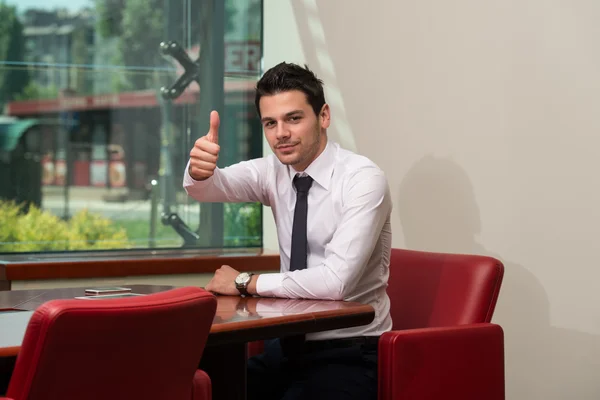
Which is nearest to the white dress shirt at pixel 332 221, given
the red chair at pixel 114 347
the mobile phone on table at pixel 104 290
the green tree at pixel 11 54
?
the mobile phone on table at pixel 104 290

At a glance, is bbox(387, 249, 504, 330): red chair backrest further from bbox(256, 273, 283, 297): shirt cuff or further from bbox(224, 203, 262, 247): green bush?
bbox(224, 203, 262, 247): green bush

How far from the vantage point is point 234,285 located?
2641 millimetres

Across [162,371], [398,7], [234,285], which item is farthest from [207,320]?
[398,7]

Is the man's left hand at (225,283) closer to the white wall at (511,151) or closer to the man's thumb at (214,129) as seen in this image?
the man's thumb at (214,129)

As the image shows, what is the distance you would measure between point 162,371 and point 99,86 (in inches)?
129

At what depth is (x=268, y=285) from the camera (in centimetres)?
262

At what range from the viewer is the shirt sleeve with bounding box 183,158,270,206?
3.13 metres

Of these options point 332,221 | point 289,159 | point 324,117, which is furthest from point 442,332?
point 324,117

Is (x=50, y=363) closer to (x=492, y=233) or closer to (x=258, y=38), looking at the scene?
(x=492, y=233)

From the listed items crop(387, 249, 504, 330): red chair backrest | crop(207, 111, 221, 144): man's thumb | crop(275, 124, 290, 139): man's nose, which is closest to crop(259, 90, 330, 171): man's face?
crop(275, 124, 290, 139): man's nose

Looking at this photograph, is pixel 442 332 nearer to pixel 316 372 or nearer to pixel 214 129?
pixel 316 372

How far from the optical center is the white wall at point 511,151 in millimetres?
3078

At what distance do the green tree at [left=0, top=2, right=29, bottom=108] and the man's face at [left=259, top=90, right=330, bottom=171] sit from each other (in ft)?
6.93

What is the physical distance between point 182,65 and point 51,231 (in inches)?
48.8
